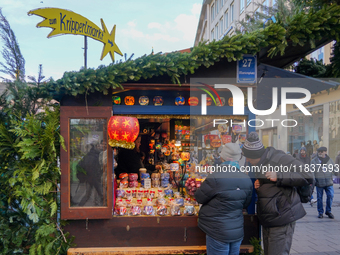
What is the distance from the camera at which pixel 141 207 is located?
4023 millimetres

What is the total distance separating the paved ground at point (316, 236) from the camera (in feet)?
15.3

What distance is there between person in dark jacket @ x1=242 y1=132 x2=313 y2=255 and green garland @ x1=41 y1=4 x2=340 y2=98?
125 cm

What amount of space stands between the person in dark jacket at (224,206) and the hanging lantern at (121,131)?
1236mm

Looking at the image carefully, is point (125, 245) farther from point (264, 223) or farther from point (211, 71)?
point (211, 71)

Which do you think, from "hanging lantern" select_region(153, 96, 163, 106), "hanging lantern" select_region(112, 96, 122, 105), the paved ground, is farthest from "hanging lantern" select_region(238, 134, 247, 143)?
the paved ground

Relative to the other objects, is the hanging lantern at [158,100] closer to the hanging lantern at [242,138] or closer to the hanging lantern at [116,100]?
the hanging lantern at [116,100]

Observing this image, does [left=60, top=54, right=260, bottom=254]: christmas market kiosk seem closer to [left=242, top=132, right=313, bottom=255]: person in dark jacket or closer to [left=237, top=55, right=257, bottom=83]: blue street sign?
[left=237, top=55, right=257, bottom=83]: blue street sign

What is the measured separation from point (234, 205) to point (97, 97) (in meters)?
2.40

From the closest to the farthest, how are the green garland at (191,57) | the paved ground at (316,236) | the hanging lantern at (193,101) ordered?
the green garland at (191,57) < the hanging lantern at (193,101) < the paved ground at (316,236)

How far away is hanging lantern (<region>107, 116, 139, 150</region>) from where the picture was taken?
11.6 ft

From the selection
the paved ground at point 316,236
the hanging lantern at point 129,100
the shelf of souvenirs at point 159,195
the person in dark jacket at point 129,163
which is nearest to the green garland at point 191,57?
the hanging lantern at point 129,100

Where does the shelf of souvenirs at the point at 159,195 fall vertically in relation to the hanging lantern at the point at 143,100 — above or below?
below

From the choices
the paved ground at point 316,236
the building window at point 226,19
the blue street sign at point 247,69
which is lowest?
the paved ground at point 316,236

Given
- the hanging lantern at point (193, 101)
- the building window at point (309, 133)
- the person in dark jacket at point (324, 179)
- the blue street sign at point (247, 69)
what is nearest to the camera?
the blue street sign at point (247, 69)
